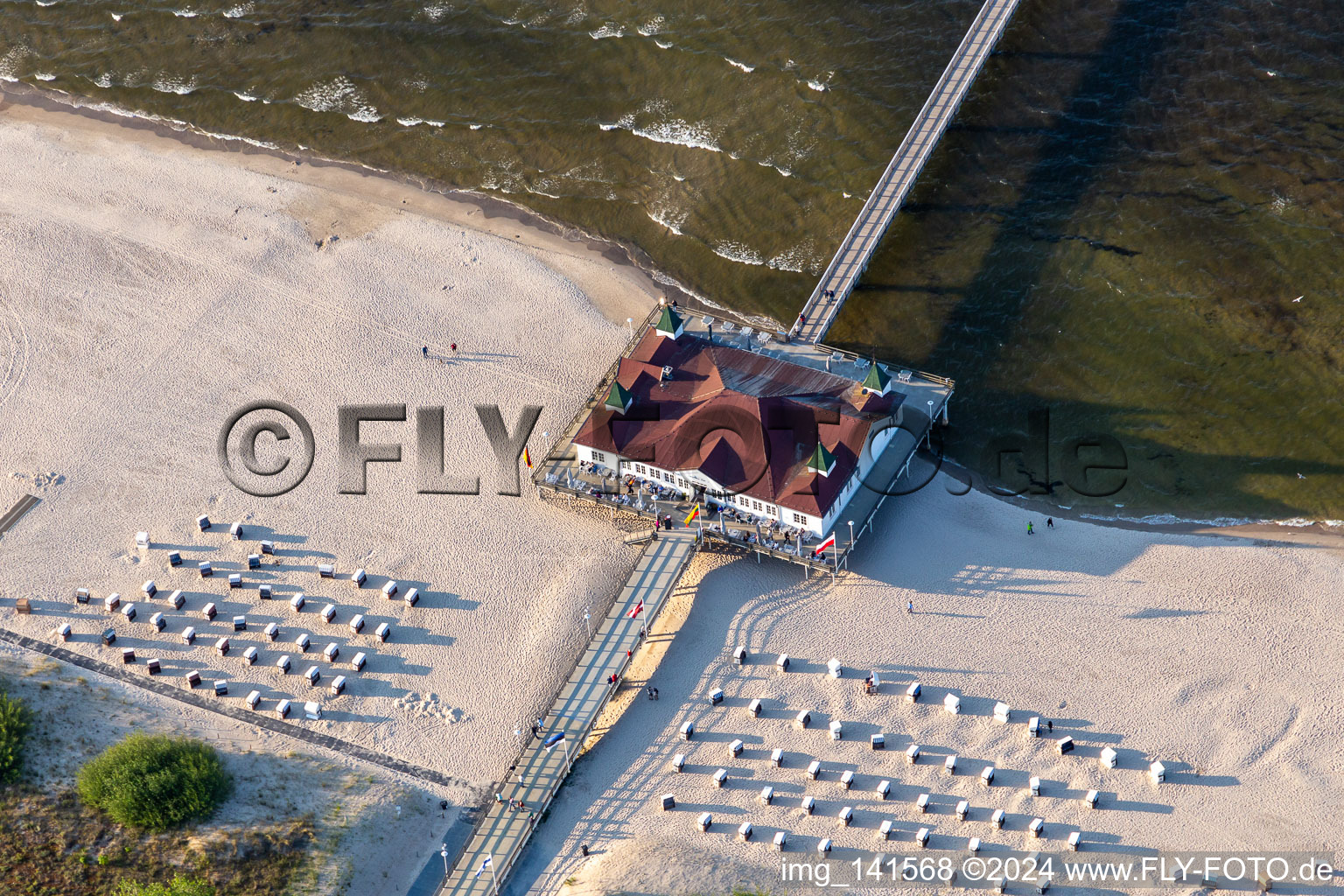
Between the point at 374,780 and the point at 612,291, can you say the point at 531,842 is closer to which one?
the point at 374,780

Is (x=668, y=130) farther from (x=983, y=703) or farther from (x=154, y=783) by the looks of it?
(x=154, y=783)

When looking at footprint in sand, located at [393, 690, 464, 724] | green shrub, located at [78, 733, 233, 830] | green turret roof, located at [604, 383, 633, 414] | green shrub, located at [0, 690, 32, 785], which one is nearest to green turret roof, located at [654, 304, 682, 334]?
green turret roof, located at [604, 383, 633, 414]

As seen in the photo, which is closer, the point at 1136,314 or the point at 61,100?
the point at 1136,314

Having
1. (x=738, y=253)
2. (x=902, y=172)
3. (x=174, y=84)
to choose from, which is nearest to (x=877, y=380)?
(x=738, y=253)

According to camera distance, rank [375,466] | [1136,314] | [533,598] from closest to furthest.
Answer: [533,598] → [375,466] → [1136,314]

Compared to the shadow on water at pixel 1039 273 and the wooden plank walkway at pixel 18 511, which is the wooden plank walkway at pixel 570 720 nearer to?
A: the shadow on water at pixel 1039 273

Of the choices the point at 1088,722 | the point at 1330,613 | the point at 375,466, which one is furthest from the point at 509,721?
the point at 1330,613

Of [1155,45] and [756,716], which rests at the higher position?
[1155,45]
